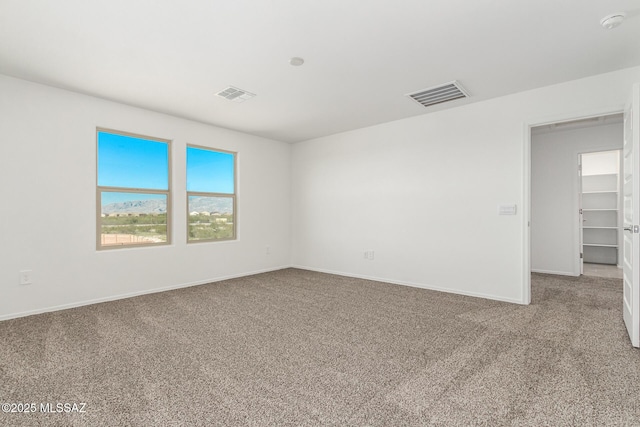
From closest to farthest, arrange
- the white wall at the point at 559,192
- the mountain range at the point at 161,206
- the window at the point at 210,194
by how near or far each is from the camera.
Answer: the mountain range at the point at 161,206, the window at the point at 210,194, the white wall at the point at 559,192

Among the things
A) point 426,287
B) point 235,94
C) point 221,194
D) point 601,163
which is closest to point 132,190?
point 221,194

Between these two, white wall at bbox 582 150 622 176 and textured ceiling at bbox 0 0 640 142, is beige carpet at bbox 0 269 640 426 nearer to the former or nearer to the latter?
textured ceiling at bbox 0 0 640 142

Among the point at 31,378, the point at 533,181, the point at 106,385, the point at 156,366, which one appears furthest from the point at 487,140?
the point at 31,378

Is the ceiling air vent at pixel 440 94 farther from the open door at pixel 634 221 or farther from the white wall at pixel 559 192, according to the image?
the white wall at pixel 559 192

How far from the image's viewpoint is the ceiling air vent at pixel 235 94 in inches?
142

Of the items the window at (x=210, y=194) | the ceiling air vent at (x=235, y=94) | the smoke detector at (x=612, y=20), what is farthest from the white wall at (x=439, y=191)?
the ceiling air vent at (x=235, y=94)

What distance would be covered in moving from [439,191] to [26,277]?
5060 millimetres

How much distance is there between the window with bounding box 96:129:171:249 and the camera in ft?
13.0

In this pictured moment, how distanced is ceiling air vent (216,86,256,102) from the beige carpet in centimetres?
251

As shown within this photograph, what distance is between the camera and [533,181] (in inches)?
222

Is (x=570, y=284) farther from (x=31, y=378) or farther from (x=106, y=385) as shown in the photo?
(x=31, y=378)

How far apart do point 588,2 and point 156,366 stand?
392 centimetres

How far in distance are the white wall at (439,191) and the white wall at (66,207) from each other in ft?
7.30

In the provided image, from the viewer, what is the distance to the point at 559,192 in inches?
213
